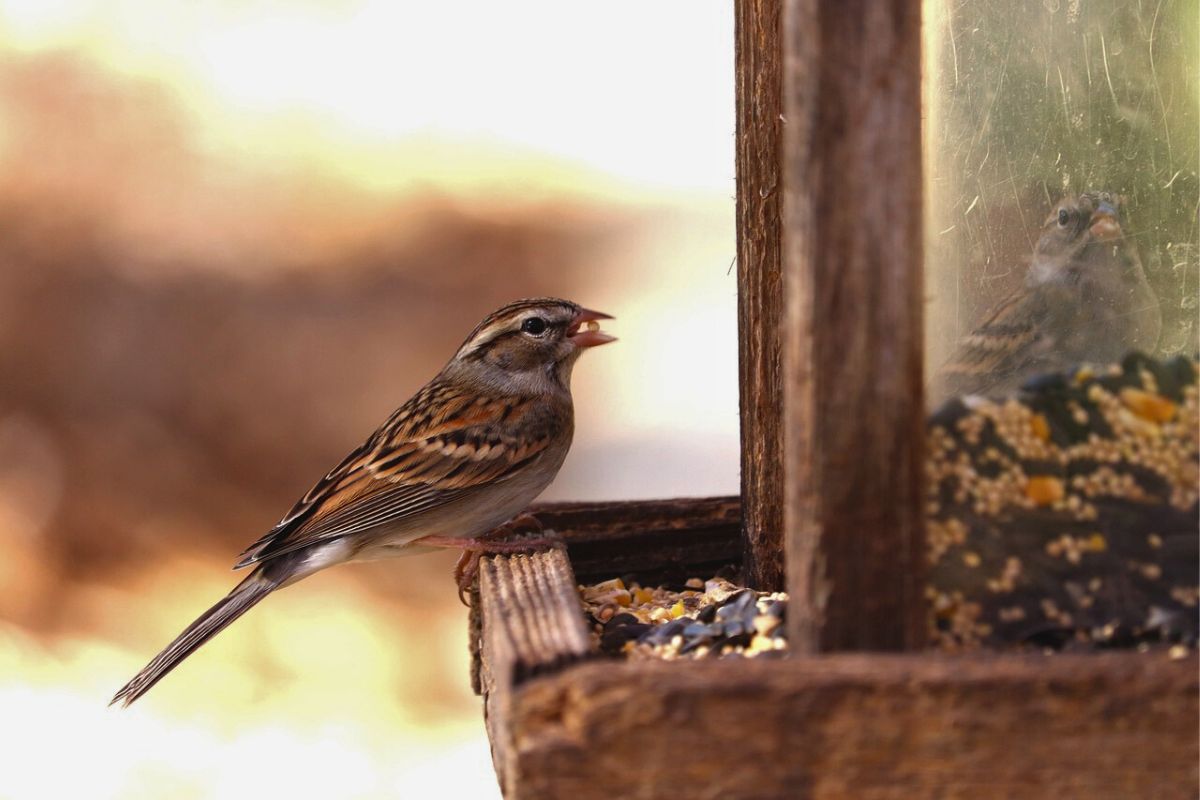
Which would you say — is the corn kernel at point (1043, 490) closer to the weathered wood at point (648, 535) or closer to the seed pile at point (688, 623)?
the seed pile at point (688, 623)

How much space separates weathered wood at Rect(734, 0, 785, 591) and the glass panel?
1.69ft

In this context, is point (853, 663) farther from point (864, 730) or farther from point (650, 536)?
point (650, 536)

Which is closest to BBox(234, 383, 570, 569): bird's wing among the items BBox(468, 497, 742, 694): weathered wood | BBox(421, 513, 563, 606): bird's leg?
BBox(421, 513, 563, 606): bird's leg

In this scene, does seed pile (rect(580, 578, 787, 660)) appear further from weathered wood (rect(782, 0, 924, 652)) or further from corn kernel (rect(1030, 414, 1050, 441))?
corn kernel (rect(1030, 414, 1050, 441))

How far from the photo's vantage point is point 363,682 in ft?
17.1

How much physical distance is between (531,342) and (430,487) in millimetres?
509

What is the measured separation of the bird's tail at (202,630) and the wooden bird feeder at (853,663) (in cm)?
162

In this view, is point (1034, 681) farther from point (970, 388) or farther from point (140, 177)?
point (140, 177)

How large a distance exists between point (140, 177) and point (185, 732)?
2.68 metres

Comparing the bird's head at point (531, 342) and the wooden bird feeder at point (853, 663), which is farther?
the bird's head at point (531, 342)

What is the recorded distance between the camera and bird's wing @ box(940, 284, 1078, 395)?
1.93 m

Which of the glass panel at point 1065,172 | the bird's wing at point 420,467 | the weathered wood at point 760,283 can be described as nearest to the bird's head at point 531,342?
the bird's wing at point 420,467

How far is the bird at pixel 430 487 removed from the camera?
3.33 m

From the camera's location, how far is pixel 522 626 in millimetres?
1888
